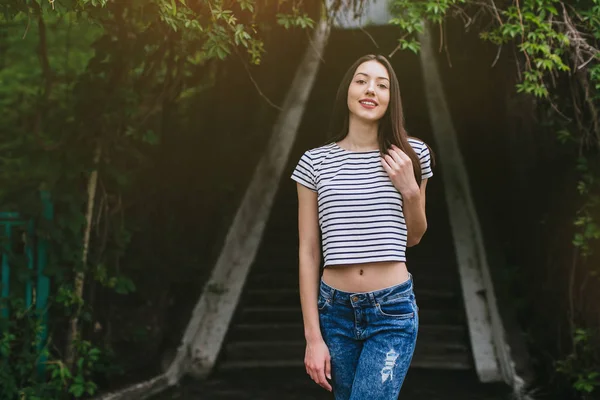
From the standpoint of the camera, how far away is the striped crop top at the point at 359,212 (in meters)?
2.86

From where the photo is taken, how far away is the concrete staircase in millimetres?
7086

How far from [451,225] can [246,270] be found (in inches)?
93.3

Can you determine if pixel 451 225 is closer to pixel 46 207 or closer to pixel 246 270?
pixel 246 270

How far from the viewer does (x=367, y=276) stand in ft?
9.34

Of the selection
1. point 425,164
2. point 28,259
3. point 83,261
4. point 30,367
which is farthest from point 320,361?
point 83,261

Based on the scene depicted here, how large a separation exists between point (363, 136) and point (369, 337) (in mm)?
719

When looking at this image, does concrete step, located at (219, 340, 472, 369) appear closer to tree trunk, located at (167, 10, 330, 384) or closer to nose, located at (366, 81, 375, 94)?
tree trunk, located at (167, 10, 330, 384)

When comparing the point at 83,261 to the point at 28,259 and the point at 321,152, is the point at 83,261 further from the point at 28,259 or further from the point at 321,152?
the point at 321,152

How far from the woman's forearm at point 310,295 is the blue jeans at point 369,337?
0.12ft

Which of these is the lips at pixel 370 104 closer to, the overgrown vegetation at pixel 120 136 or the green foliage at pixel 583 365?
the overgrown vegetation at pixel 120 136

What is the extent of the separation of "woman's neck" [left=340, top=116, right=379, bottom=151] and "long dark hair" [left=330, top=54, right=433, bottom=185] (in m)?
0.02

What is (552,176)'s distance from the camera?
6855 millimetres

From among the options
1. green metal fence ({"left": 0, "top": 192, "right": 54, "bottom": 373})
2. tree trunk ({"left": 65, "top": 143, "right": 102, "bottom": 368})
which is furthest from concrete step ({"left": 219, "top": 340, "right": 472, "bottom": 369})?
green metal fence ({"left": 0, "top": 192, "right": 54, "bottom": 373})

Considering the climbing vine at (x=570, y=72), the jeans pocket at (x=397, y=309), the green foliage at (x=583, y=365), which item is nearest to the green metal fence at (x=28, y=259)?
the climbing vine at (x=570, y=72)
